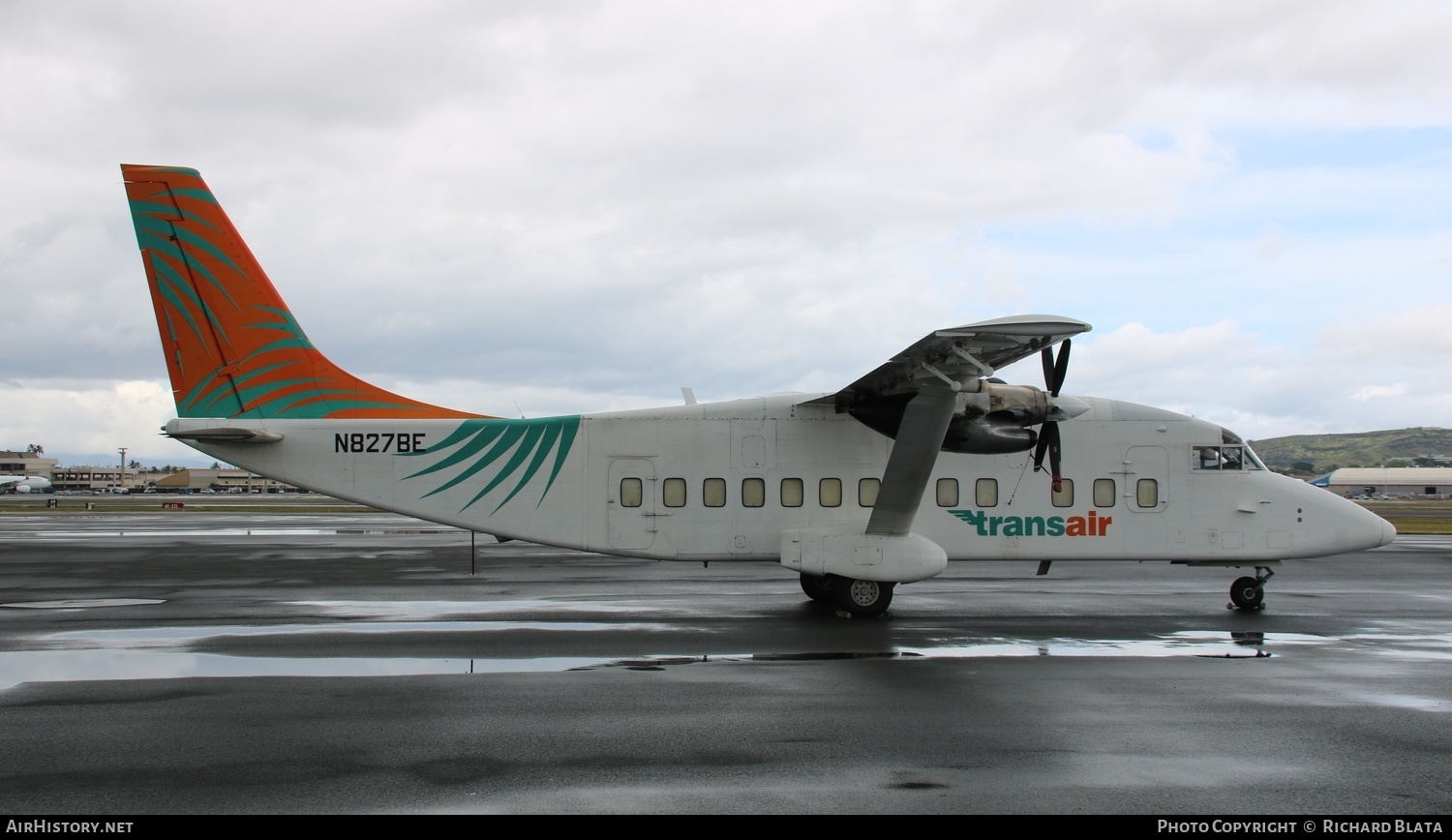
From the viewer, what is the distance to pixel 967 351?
13.3 metres

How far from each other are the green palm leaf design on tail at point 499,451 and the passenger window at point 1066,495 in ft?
26.2

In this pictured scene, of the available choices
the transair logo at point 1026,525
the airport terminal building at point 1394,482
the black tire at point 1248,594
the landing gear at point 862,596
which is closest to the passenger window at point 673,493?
the landing gear at point 862,596

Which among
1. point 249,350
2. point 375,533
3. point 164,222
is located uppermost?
point 164,222

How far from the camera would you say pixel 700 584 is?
65.1 feet

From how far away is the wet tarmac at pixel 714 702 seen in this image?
6.54 meters

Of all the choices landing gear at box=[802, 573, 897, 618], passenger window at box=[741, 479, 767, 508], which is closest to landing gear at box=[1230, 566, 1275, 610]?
landing gear at box=[802, 573, 897, 618]

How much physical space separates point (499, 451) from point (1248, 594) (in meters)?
12.3

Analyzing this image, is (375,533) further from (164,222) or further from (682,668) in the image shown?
(682,668)

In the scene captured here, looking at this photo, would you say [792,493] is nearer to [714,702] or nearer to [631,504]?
[631,504]

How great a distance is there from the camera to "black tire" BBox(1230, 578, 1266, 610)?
15.8 metres

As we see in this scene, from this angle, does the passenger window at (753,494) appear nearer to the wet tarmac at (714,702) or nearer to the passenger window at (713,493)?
the passenger window at (713,493)

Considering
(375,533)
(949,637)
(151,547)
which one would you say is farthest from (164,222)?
(375,533)
